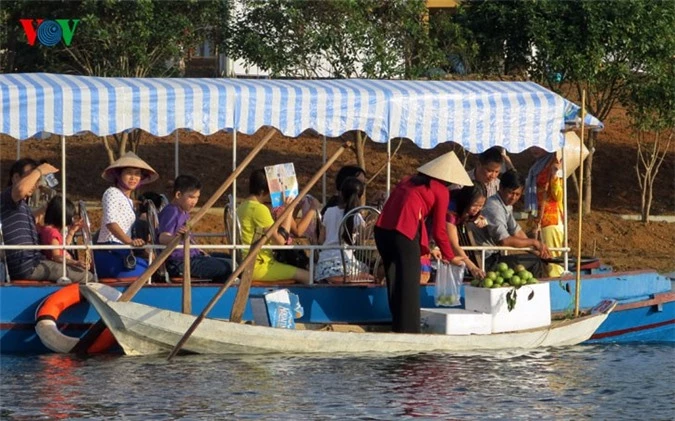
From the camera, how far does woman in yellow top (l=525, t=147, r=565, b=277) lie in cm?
1559

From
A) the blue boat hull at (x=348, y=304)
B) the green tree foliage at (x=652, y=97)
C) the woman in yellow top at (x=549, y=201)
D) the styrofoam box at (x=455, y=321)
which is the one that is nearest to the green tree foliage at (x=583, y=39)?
the green tree foliage at (x=652, y=97)

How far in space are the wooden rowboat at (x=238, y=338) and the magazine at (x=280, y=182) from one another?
1.46 meters

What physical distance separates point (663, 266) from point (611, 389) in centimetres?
1122

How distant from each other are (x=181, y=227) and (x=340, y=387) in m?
2.46

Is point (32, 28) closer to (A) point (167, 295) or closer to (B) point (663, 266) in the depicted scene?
(A) point (167, 295)

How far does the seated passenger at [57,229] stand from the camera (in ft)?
47.1

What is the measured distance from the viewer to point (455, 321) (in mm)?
14141

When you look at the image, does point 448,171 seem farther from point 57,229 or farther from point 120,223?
point 57,229

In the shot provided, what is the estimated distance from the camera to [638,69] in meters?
26.9

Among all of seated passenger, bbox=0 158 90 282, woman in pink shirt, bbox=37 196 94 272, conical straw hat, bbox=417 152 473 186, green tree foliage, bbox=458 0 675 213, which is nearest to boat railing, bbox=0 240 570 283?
seated passenger, bbox=0 158 90 282

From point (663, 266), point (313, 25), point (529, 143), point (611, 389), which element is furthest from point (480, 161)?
point (313, 25)

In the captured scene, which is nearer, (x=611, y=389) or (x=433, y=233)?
(x=611, y=389)

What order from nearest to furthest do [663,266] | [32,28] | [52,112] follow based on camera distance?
[52,112], [32,28], [663,266]

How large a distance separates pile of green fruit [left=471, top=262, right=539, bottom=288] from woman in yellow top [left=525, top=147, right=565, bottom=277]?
49.3 inches
